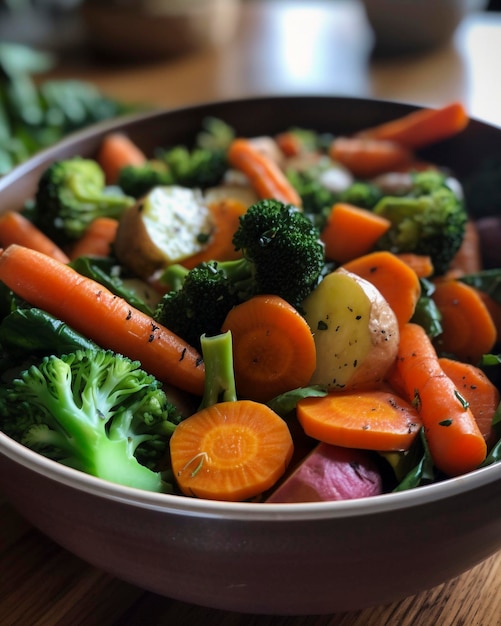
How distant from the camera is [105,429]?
1.19 metres

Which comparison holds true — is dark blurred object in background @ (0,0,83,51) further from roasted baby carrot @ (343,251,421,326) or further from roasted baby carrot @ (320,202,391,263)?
roasted baby carrot @ (343,251,421,326)

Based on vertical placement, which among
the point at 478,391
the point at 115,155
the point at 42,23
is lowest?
the point at 478,391

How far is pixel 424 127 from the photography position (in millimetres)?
1987

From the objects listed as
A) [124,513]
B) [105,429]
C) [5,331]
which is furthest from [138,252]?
[124,513]

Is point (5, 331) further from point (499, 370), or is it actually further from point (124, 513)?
point (499, 370)

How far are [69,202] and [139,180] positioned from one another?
0.22m

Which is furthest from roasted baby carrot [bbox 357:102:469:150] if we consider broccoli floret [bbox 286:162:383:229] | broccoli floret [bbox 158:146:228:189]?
broccoli floret [bbox 158:146:228:189]

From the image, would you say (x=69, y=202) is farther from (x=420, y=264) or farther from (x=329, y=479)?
(x=329, y=479)

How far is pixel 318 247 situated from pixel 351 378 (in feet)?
0.89

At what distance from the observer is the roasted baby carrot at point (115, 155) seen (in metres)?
2.02

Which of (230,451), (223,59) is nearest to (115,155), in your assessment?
(230,451)

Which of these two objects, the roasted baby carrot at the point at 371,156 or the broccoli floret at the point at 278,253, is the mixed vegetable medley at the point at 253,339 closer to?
the broccoli floret at the point at 278,253

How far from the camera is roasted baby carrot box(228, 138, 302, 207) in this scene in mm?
1778

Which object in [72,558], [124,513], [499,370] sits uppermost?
[124,513]
